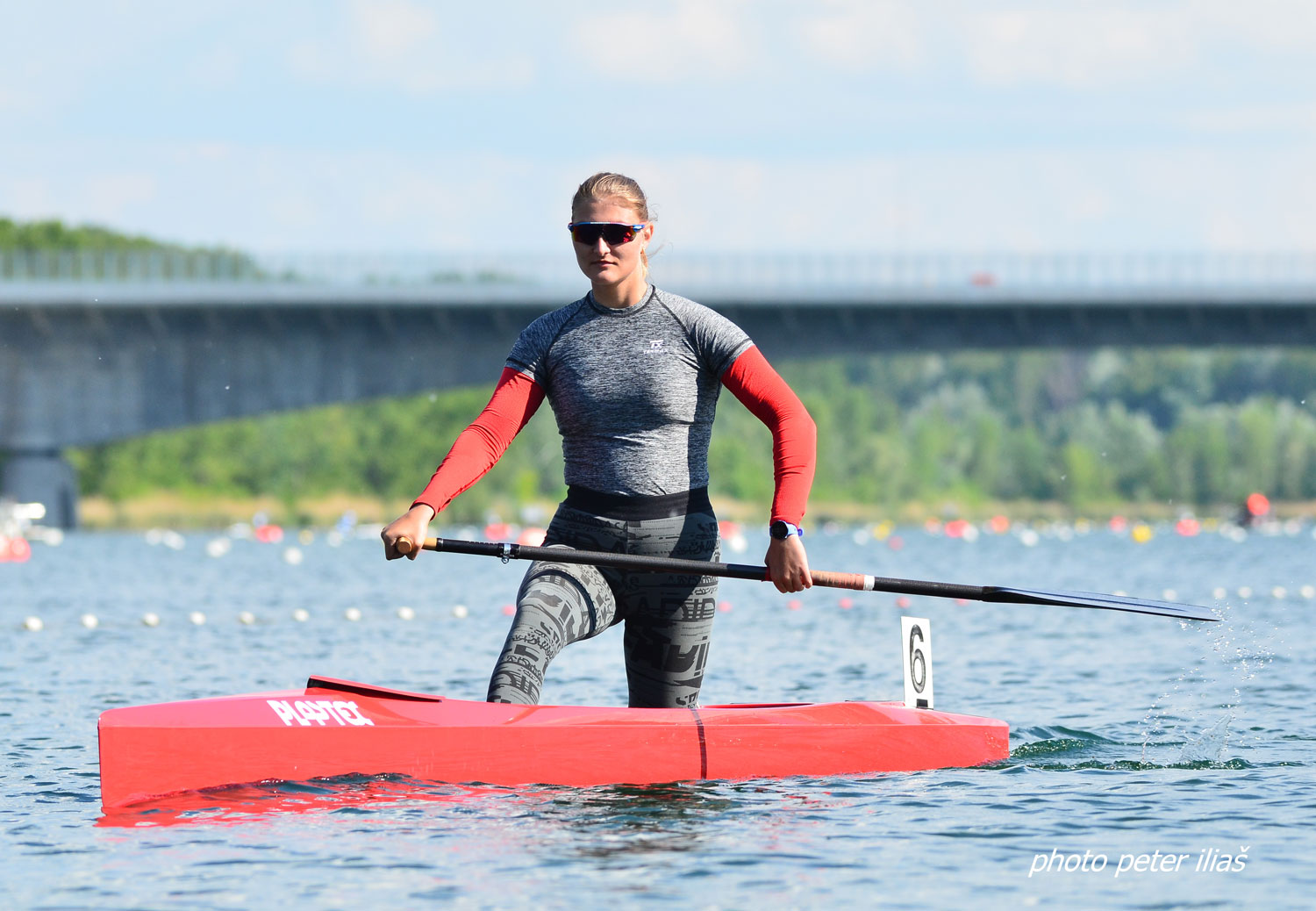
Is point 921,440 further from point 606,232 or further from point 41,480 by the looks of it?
point 606,232

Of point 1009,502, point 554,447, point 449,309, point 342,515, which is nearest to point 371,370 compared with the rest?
point 449,309

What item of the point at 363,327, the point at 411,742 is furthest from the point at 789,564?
the point at 363,327

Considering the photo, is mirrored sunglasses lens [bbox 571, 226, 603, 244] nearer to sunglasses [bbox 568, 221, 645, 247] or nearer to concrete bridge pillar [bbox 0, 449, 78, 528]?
sunglasses [bbox 568, 221, 645, 247]

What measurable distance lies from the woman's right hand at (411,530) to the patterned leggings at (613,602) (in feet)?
1.55

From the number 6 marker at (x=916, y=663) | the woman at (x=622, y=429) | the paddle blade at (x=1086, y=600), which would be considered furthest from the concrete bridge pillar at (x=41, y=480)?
the woman at (x=622, y=429)

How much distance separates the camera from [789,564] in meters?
6.14

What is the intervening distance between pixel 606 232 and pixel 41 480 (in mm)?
39920

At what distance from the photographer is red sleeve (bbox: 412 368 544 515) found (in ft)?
20.6

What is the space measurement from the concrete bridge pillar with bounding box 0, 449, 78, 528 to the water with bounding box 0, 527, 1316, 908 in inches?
1043

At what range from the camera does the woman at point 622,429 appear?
6.27 metres

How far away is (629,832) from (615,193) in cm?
220

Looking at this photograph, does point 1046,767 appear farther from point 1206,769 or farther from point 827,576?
point 827,576

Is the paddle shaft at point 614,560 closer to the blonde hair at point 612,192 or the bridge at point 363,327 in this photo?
the blonde hair at point 612,192

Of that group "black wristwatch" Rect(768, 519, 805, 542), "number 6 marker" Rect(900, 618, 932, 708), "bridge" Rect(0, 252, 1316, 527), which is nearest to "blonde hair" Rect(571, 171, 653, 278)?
"black wristwatch" Rect(768, 519, 805, 542)
